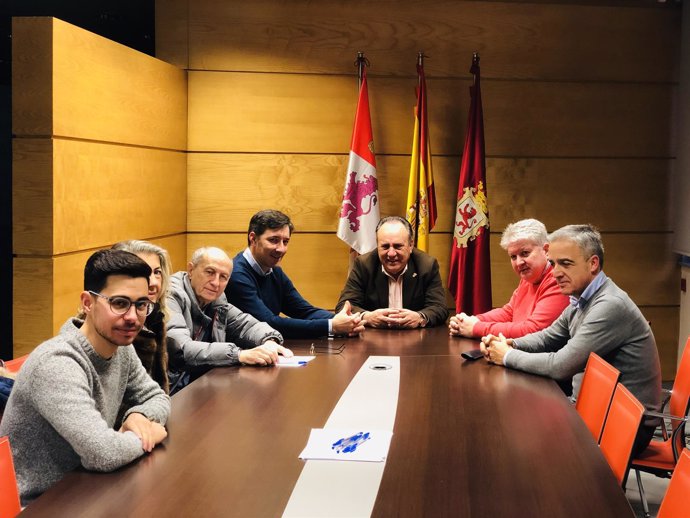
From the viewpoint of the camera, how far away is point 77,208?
14.3 feet

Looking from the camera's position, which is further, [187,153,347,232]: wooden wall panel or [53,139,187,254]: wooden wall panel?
[187,153,347,232]: wooden wall panel

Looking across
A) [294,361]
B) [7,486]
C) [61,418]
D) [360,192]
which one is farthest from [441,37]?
[7,486]

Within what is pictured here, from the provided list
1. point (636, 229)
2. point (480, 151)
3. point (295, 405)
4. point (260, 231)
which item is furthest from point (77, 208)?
point (636, 229)

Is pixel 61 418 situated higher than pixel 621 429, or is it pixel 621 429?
pixel 61 418

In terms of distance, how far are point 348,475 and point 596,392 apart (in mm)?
1358

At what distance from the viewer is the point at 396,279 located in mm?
4832

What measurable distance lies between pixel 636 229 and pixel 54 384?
17.4 ft

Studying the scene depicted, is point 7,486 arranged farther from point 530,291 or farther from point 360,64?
point 360,64

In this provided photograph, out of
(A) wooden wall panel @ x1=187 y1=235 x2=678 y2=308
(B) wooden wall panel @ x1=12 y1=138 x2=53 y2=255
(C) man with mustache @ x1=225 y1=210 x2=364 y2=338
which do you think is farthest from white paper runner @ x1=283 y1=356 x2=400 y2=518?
(A) wooden wall panel @ x1=187 y1=235 x2=678 y2=308

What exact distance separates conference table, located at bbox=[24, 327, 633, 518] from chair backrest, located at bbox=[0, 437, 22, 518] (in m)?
0.09

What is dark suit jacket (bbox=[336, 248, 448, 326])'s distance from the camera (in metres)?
4.82

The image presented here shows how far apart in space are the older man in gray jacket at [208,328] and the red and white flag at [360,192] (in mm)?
2114

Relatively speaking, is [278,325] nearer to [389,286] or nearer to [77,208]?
[389,286]

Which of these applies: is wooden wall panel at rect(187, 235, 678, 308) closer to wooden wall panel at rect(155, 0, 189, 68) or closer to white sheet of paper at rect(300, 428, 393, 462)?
wooden wall panel at rect(155, 0, 189, 68)
